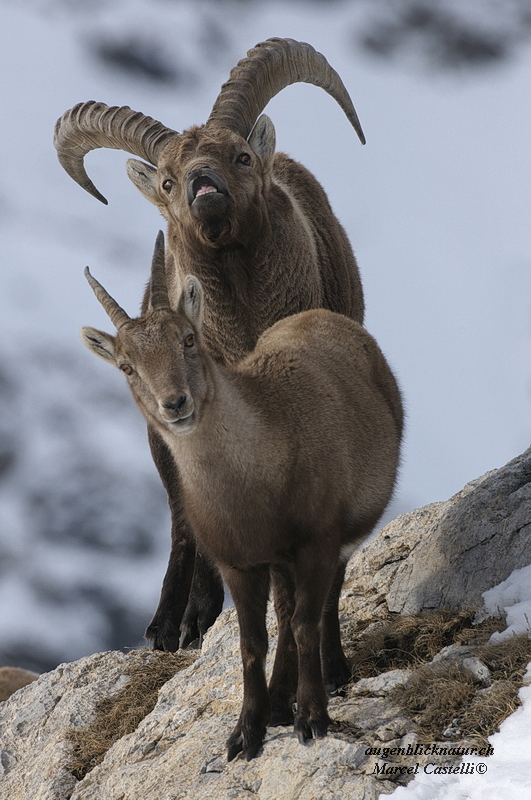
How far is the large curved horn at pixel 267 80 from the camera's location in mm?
9727

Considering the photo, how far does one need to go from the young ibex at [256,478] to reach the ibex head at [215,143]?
2.17m

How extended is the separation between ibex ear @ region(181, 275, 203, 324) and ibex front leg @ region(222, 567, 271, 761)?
5.46ft

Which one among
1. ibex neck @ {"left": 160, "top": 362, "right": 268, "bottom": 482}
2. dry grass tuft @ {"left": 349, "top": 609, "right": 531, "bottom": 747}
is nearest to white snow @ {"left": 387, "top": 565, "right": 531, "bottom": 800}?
dry grass tuft @ {"left": 349, "top": 609, "right": 531, "bottom": 747}

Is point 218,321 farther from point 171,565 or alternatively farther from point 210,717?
point 210,717

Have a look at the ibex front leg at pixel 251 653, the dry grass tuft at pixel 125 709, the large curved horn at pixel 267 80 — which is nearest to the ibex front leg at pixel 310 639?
the ibex front leg at pixel 251 653

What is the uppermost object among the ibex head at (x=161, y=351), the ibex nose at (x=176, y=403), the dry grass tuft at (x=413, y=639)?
the ibex head at (x=161, y=351)

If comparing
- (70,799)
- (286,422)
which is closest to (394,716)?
(286,422)

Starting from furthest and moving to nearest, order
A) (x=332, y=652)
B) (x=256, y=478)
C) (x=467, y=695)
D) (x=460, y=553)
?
1. (x=460, y=553)
2. (x=332, y=652)
3. (x=256, y=478)
4. (x=467, y=695)

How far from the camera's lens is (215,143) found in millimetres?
8883

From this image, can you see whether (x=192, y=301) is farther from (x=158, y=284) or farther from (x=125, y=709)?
(x=125, y=709)

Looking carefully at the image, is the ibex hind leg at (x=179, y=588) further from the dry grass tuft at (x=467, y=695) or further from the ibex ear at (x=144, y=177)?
the dry grass tuft at (x=467, y=695)

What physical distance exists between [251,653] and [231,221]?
429 cm

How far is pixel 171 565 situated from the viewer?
34.0 ft

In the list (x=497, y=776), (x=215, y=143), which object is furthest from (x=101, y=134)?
(x=497, y=776)
